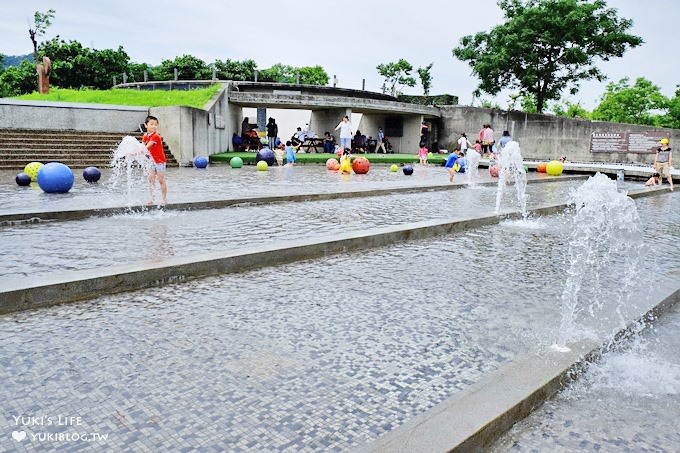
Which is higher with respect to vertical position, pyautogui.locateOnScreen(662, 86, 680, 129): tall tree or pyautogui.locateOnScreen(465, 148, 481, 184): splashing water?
pyautogui.locateOnScreen(662, 86, 680, 129): tall tree

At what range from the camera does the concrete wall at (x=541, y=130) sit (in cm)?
3294

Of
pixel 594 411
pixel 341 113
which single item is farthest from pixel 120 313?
pixel 341 113

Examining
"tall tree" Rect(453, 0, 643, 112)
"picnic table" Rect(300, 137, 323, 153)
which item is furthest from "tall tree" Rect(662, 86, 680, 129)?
"picnic table" Rect(300, 137, 323, 153)

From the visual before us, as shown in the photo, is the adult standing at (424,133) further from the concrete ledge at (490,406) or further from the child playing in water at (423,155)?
the concrete ledge at (490,406)

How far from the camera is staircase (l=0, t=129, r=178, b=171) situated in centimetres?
1894

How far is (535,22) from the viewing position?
121ft

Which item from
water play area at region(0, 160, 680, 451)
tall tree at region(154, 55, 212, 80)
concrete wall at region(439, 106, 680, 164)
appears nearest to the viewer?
water play area at region(0, 160, 680, 451)

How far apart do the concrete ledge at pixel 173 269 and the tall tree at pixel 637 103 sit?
58.2 meters

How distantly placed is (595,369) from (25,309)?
4.60 metres

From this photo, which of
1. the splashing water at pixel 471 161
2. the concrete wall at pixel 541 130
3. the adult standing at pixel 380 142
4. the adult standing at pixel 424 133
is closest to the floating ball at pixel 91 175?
the splashing water at pixel 471 161

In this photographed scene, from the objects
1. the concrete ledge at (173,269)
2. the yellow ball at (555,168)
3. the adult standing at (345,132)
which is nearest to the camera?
the concrete ledge at (173,269)

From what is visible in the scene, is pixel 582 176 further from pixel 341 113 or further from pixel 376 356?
pixel 376 356

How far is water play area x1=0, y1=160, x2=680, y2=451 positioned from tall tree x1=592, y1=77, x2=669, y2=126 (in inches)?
2196

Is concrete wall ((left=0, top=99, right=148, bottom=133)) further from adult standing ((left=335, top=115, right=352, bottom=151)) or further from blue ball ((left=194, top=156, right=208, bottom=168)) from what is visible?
adult standing ((left=335, top=115, right=352, bottom=151))
